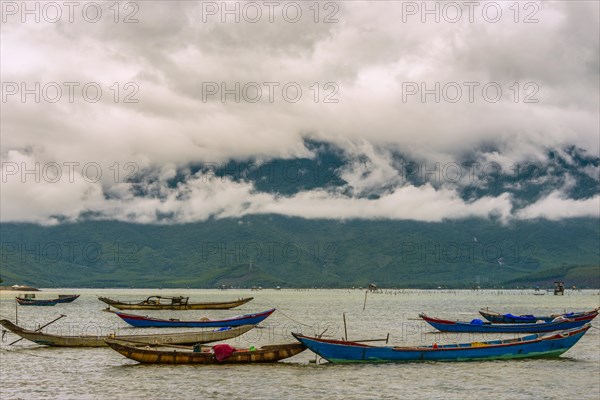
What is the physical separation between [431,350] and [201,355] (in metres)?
20.4

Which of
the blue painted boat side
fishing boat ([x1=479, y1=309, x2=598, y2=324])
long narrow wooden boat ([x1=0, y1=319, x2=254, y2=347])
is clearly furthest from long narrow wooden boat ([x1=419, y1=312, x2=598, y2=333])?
long narrow wooden boat ([x1=0, y1=319, x2=254, y2=347])

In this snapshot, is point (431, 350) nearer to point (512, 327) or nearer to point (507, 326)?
point (512, 327)

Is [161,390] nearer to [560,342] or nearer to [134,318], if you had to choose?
[560,342]

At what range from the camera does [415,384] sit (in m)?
57.1

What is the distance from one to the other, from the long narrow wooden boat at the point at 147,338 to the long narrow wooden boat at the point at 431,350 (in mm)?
14493

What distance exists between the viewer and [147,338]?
70.8 meters

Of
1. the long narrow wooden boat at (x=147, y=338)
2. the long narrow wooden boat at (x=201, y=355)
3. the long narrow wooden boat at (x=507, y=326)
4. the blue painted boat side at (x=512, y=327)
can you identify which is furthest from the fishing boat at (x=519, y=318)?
the long narrow wooden boat at (x=201, y=355)

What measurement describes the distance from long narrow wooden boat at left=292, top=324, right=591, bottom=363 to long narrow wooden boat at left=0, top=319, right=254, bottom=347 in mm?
14493

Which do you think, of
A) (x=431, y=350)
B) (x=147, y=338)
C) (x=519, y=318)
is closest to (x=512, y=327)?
(x=519, y=318)

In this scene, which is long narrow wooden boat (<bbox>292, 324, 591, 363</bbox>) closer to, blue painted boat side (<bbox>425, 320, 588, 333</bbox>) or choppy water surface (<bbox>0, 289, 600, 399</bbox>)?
choppy water surface (<bbox>0, 289, 600, 399</bbox>)

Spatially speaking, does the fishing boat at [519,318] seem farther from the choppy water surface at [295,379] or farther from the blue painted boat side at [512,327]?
the choppy water surface at [295,379]

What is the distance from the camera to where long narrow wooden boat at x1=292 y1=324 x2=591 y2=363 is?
6366cm

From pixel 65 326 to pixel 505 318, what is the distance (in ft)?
250

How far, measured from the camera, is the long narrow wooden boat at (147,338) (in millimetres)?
70688
